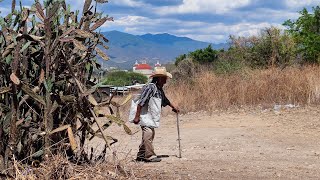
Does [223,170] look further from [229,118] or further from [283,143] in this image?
[229,118]

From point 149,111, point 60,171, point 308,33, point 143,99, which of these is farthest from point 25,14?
point 308,33

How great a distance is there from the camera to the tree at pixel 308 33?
2453 centimetres

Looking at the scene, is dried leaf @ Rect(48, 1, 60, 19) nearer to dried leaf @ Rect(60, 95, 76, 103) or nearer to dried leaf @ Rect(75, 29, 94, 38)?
dried leaf @ Rect(75, 29, 94, 38)

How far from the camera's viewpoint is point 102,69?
5.55 metres

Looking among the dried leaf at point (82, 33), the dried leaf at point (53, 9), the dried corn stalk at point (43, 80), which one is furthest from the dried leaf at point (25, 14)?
the dried leaf at point (82, 33)

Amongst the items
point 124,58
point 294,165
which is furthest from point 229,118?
point 124,58

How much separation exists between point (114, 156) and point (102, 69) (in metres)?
1.10

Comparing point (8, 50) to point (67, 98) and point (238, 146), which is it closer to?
point (67, 98)

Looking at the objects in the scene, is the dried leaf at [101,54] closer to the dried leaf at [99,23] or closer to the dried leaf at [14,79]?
the dried leaf at [99,23]

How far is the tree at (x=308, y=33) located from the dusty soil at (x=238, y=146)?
10342 millimetres

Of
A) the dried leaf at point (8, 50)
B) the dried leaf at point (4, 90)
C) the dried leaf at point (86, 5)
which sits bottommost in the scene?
the dried leaf at point (4, 90)

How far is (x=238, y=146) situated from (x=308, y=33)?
17607mm

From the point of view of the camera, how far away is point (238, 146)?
987 cm

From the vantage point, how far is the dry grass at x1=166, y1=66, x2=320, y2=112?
1608cm
